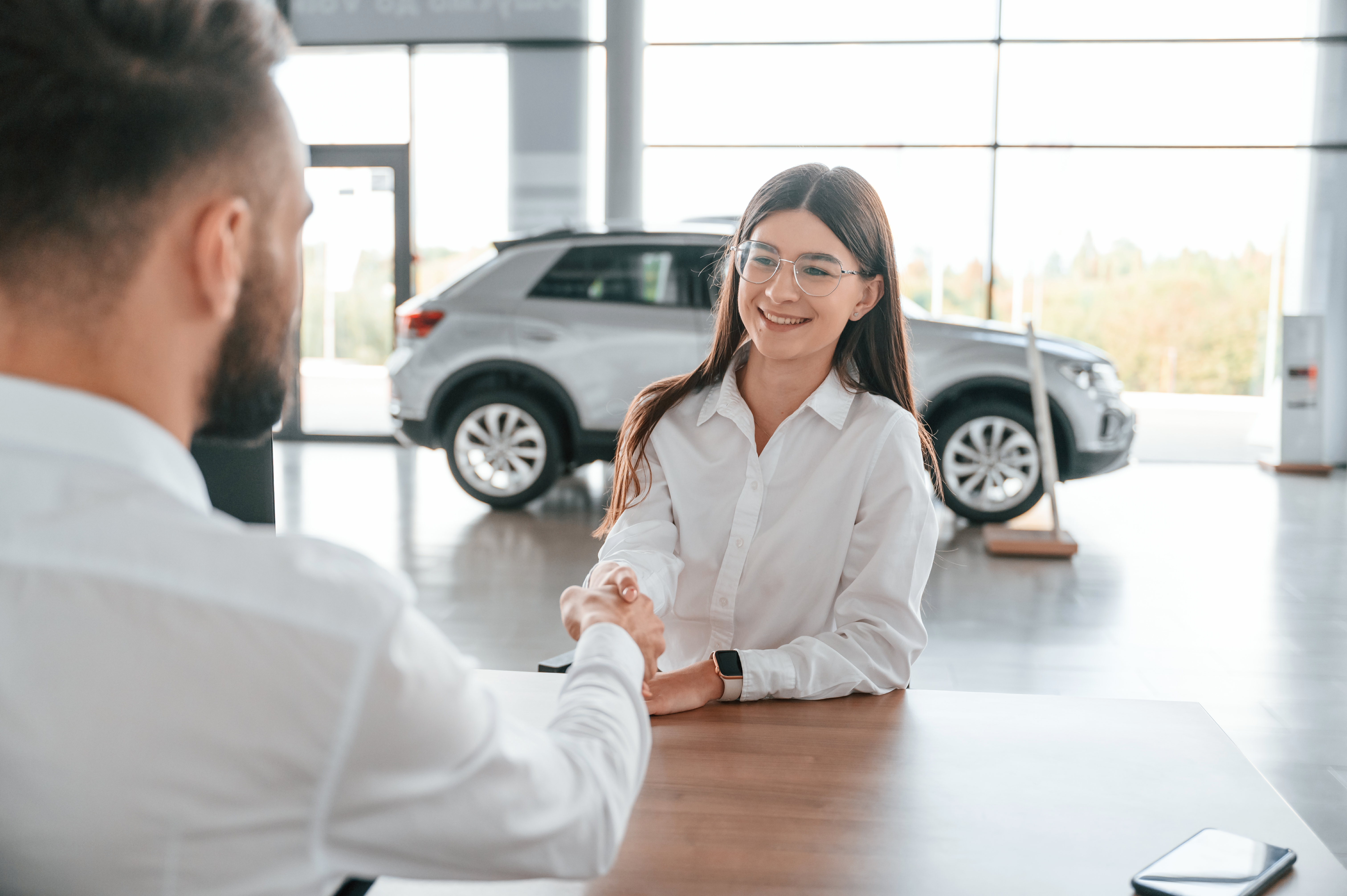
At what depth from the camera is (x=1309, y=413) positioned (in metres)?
7.91

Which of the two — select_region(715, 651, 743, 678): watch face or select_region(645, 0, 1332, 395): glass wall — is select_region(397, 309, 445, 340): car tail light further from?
select_region(715, 651, 743, 678): watch face

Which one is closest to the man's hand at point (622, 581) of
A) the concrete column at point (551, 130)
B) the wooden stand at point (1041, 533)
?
the wooden stand at point (1041, 533)

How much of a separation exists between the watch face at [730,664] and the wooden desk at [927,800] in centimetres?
5

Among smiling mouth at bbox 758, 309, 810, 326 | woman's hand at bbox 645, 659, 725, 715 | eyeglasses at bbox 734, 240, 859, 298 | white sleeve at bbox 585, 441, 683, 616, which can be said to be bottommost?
woman's hand at bbox 645, 659, 725, 715

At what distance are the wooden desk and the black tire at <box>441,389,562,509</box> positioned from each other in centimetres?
463

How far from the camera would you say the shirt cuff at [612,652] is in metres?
0.92

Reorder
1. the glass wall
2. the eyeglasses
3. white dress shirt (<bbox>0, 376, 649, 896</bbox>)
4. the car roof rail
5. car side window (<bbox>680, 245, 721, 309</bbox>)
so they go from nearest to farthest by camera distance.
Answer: white dress shirt (<bbox>0, 376, 649, 896</bbox>) → the eyeglasses → car side window (<bbox>680, 245, 721, 309</bbox>) → the car roof rail → the glass wall

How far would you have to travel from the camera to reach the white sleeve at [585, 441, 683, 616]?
172cm

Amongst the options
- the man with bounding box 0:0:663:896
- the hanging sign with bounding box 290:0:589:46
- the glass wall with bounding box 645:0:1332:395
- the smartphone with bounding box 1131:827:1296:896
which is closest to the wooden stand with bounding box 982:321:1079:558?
the glass wall with bounding box 645:0:1332:395

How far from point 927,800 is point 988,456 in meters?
4.85

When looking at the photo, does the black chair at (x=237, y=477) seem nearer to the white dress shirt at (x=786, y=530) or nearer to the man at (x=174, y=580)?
the white dress shirt at (x=786, y=530)

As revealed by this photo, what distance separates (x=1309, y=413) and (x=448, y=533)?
20.4 feet

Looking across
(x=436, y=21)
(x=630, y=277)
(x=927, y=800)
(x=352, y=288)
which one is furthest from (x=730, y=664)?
(x=436, y=21)

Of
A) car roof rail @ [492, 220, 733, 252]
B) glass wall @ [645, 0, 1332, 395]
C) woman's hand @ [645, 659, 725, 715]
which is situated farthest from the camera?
glass wall @ [645, 0, 1332, 395]
